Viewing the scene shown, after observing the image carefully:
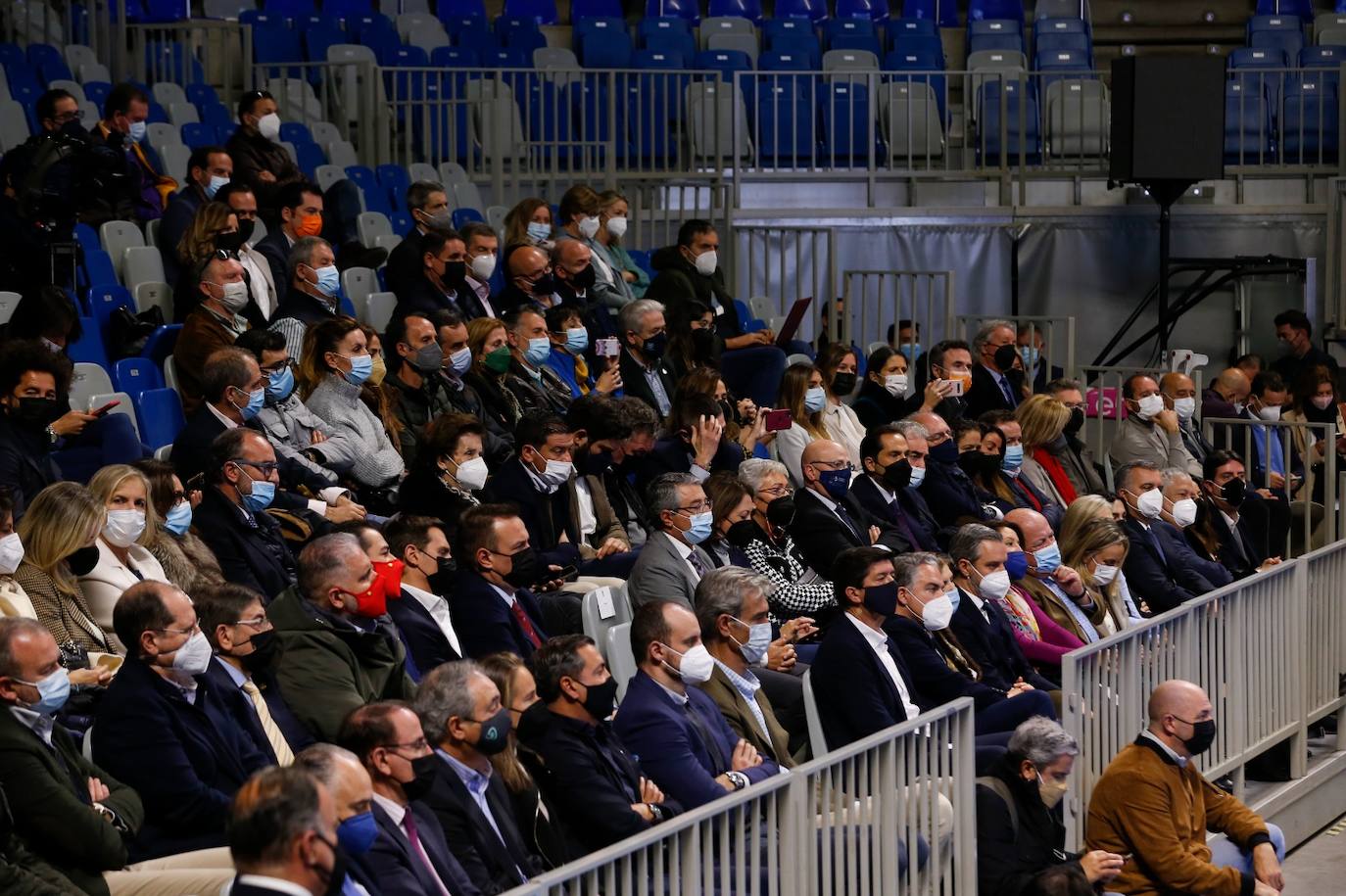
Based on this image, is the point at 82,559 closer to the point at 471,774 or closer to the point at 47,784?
the point at 47,784

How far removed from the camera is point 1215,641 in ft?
22.0

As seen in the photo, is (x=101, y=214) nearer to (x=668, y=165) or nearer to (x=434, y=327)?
(x=434, y=327)

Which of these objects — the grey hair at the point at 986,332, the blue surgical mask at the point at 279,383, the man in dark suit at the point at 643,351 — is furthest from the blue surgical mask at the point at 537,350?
the grey hair at the point at 986,332

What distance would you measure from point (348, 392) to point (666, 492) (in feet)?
3.92

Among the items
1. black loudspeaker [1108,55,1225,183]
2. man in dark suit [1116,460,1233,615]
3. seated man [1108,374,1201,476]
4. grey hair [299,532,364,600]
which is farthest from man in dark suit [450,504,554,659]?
black loudspeaker [1108,55,1225,183]

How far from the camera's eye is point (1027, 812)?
17.6ft

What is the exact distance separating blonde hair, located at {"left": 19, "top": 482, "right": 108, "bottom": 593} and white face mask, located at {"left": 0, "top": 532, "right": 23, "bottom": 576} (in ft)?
0.60

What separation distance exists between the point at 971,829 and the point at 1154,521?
3.25 metres

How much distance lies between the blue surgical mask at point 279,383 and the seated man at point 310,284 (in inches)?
28.2

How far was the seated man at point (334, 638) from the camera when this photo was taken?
4.82 metres

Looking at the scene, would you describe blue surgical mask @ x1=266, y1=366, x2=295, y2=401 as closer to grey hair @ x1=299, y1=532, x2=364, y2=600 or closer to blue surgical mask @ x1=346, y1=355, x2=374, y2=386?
blue surgical mask @ x1=346, y1=355, x2=374, y2=386

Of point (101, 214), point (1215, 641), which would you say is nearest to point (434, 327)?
point (101, 214)

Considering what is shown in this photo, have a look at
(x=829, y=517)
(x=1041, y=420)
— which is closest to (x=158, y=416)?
(x=829, y=517)

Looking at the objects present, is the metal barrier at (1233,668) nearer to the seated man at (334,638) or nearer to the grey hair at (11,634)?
the seated man at (334,638)
